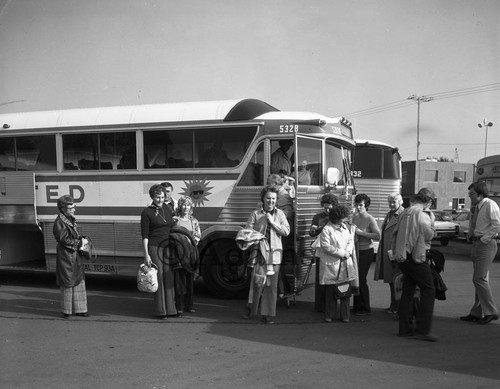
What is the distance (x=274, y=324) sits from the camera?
7.18m

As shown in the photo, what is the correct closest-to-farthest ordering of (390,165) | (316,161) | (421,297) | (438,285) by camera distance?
(421,297) < (438,285) < (316,161) < (390,165)

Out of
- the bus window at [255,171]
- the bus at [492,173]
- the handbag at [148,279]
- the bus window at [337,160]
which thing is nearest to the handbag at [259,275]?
the handbag at [148,279]

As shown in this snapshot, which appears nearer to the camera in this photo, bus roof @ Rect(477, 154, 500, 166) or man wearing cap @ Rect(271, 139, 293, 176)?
man wearing cap @ Rect(271, 139, 293, 176)

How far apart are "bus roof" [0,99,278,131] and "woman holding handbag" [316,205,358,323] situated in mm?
2792

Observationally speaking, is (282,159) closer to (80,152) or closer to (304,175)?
(304,175)

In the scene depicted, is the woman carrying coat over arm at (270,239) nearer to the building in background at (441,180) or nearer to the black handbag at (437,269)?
the black handbag at (437,269)

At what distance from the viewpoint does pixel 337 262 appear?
719 cm

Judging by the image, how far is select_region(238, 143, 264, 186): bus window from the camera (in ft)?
29.7

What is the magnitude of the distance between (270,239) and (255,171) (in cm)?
199

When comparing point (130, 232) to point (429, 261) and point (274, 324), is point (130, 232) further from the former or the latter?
point (429, 261)

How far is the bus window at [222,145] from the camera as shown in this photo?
30.1ft

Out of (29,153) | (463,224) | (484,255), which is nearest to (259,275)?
(484,255)

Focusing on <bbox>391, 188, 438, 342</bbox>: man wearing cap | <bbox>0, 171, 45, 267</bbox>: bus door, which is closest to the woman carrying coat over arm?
<bbox>391, 188, 438, 342</bbox>: man wearing cap

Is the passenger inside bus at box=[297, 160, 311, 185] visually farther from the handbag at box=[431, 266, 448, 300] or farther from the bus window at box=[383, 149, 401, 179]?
the bus window at box=[383, 149, 401, 179]
